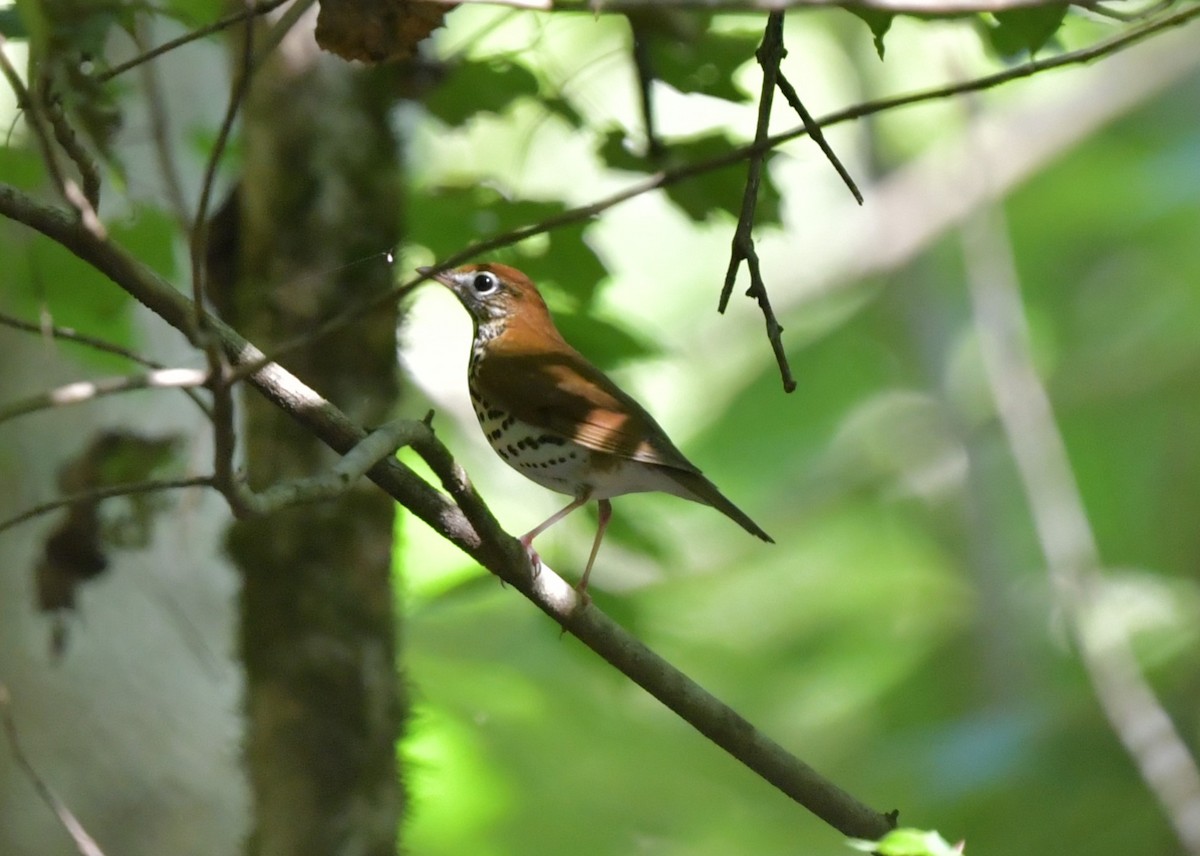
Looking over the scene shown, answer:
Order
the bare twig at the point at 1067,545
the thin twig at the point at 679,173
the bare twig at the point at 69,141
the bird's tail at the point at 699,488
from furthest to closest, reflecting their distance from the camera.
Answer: the bare twig at the point at 1067,545
the bird's tail at the point at 699,488
the bare twig at the point at 69,141
the thin twig at the point at 679,173

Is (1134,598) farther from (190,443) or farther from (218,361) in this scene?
(218,361)

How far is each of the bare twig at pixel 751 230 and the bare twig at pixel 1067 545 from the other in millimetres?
2117

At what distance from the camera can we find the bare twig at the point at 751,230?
1820mm

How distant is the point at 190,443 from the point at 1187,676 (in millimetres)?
3406

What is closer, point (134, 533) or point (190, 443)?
point (134, 533)

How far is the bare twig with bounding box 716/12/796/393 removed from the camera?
71.7 inches

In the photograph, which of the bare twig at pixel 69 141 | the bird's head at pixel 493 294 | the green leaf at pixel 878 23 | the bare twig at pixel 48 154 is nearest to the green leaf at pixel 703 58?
the green leaf at pixel 878 23

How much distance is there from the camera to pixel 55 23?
196 cm

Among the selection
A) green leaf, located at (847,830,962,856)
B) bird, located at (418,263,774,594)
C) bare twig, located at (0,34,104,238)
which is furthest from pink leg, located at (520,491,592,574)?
bare twig, located at (0,34,104,238)

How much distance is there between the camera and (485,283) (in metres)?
3.15

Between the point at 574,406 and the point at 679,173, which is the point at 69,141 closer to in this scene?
the point at 679,173

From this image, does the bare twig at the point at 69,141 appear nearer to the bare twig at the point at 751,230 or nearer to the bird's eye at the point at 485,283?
the bare twig at the point at 751,230

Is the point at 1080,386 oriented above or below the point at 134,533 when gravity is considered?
above

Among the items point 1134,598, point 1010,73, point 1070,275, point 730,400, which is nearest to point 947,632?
point 1134,598
